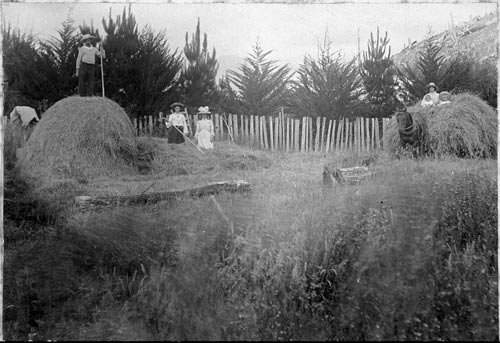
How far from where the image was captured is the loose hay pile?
12.3ft

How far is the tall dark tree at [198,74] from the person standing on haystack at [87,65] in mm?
684

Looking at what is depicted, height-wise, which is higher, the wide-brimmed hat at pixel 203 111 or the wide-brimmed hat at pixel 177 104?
the wide-brimmed hat at pixel 177 104

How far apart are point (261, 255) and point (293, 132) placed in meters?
1.06

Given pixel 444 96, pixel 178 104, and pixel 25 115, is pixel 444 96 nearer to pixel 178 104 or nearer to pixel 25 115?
pixel 178 104

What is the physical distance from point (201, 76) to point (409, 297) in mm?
2221

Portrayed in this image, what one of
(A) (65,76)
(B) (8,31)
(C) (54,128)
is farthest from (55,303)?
(B) (8,31)

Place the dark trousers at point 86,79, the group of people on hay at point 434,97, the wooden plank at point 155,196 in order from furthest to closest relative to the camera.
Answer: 1. the group of people on hay at point 434,97
2. the dark trousers at point 86,79
3. the wooden plank at point 155,196

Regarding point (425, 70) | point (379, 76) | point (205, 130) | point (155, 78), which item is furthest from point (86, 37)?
point (425, 70)

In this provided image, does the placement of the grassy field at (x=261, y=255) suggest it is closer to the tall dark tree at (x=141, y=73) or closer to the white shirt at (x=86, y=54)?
the tall dark tree at (x=141, y=73)

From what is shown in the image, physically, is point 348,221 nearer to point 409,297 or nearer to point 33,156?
point 409,297

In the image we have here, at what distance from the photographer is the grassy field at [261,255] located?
2.93m

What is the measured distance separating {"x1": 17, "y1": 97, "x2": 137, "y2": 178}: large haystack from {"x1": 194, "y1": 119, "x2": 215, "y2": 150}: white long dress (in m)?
0.55

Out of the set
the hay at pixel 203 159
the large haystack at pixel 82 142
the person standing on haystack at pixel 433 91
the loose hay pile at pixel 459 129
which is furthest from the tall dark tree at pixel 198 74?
the person standing on haystack at pixel 433 91

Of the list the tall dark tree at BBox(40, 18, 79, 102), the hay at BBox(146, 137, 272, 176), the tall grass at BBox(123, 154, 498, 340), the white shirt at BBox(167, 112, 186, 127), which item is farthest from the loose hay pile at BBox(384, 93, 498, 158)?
the tall dark tree at BBox(40, 18, 79, 102)
